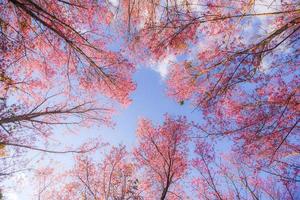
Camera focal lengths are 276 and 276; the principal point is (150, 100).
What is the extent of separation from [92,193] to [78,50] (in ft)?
27.1

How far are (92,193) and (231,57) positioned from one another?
9780 millimetres

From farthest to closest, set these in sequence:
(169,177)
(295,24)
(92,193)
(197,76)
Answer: (92,193), (169,177), (197,76), (295,24)

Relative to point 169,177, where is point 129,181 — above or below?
above

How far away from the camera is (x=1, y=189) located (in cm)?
1337

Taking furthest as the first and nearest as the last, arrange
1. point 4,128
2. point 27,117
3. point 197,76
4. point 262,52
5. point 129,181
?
1. point 129,181
2. point 27,117
3. point 4,128
4. point 197,76
5. point 262,52

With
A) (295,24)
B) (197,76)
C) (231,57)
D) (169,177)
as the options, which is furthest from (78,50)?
(169,177)

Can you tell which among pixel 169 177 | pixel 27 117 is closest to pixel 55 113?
pixel 27 117

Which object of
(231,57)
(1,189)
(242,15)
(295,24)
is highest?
(1,189)

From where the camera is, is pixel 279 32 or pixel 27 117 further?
pixel 27 117

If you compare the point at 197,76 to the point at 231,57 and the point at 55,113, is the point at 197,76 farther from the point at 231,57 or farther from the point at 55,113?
the point at 55,113

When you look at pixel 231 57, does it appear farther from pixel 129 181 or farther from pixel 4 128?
pixel 129 181

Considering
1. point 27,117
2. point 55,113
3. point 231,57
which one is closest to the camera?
point 231,57

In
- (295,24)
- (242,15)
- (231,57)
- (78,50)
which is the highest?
(78,50)

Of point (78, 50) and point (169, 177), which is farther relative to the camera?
point (169, 177)
